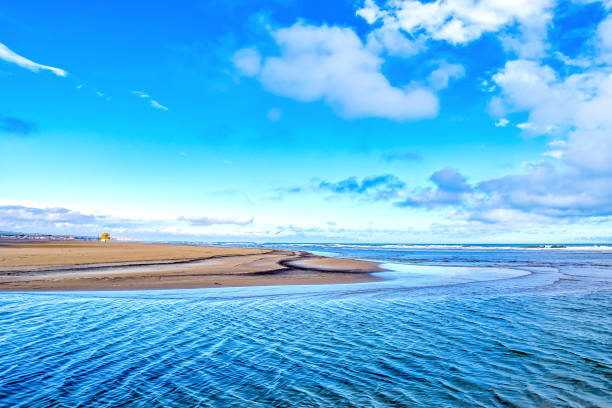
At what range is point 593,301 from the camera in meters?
15.5

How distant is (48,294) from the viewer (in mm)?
15820

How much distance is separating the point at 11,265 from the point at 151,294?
16.0m

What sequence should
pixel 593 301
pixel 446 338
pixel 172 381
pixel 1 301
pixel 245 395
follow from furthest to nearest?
pixel 593 301 → pixel 1 301 → pixel 446 338 → pixel 172 381 → pixel 245 395

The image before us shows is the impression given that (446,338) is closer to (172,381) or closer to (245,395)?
(245,395)

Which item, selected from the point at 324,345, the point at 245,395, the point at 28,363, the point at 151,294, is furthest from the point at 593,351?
the point at 151,294

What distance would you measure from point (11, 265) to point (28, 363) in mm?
23407

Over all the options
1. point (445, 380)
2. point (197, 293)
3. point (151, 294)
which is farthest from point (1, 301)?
point (445, 380)

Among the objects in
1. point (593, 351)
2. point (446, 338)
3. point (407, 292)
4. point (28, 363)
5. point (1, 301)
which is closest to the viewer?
point (28, 363)

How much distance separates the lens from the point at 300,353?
8.41m

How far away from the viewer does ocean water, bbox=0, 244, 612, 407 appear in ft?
20.3

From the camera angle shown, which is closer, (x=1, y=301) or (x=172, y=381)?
(x=172, y=381)

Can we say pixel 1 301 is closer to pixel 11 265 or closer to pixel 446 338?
pixel 11 265

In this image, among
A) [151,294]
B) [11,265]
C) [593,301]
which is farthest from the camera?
[11,265]

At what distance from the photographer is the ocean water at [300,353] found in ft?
20.3
